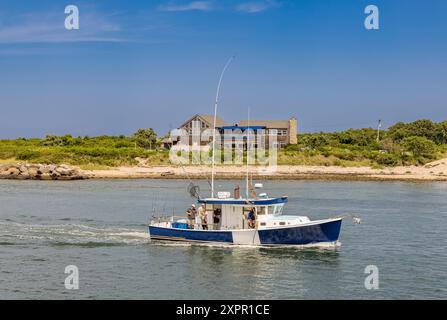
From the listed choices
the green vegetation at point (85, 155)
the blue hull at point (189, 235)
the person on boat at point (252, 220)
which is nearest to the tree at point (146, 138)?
the green vegetation at point (85, 155)

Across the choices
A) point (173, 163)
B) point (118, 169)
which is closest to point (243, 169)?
point (173, 163)

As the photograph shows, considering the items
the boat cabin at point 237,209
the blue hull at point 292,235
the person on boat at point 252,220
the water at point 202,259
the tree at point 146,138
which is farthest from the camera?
the tree at point 146,138

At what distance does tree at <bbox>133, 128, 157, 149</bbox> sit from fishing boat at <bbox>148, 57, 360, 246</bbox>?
90.4 metres

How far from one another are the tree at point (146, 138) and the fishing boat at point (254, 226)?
90448 millimetres

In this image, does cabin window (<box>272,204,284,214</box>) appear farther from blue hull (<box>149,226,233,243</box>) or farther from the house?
the house

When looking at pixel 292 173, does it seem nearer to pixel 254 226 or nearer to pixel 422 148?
pixel 422 148

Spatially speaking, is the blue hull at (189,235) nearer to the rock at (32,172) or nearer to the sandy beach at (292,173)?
the sandy beach at (292,173)

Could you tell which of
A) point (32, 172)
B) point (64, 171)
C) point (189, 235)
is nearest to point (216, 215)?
point (189, 235)

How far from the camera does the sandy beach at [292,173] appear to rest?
87375 millimetres

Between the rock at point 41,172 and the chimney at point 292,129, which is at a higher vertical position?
the chimney at point 292,129

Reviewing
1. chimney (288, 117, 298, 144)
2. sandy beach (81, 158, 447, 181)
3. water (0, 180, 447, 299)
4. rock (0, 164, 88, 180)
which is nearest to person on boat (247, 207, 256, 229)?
water (0, 180, 447, 299)

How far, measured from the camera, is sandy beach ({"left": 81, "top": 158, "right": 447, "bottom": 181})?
3440 inches

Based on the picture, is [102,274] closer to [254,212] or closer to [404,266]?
[254,212]

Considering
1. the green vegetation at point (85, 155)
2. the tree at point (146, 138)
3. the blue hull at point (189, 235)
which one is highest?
the tree at point (146, 138)
